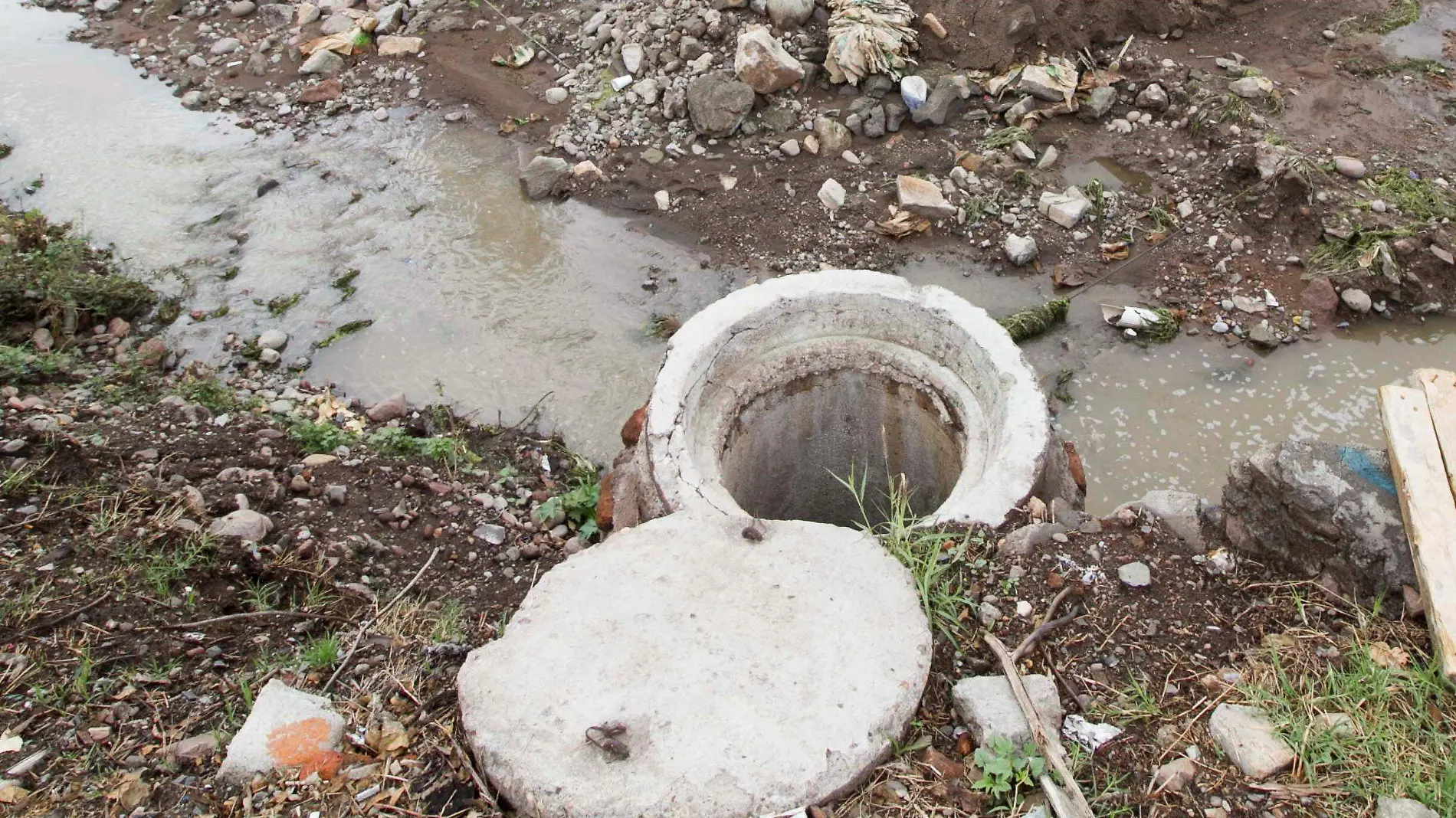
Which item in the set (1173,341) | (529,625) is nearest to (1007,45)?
(1173,341)

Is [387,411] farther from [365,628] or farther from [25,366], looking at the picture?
[365,628]

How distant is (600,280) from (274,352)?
1.91 metres

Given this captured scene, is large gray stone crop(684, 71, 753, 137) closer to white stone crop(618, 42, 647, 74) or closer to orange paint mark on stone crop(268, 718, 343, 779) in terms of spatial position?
white stone crop(618, 42, 647, 74)

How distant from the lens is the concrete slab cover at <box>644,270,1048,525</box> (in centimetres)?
300

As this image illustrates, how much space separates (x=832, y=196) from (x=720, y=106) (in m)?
1.10

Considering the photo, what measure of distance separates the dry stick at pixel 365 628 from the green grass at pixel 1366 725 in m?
2.44

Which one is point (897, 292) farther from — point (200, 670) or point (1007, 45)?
point (1007, 45)

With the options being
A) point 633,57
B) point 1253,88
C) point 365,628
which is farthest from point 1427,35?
point 365,628

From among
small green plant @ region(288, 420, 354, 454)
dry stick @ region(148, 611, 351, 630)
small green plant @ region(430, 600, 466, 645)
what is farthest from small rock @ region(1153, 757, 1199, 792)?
small green plant @ region(288, 420, 354, 454)

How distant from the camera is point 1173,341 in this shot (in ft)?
16.3

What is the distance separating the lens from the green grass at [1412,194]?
5.26 meters

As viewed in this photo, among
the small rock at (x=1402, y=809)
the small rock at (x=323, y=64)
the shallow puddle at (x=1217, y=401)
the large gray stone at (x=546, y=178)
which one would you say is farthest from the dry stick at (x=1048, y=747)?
the small rock at (x=323, y=64)

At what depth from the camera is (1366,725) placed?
7.12 feet

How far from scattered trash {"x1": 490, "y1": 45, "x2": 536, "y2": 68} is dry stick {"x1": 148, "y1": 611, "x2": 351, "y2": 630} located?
5.37 m
